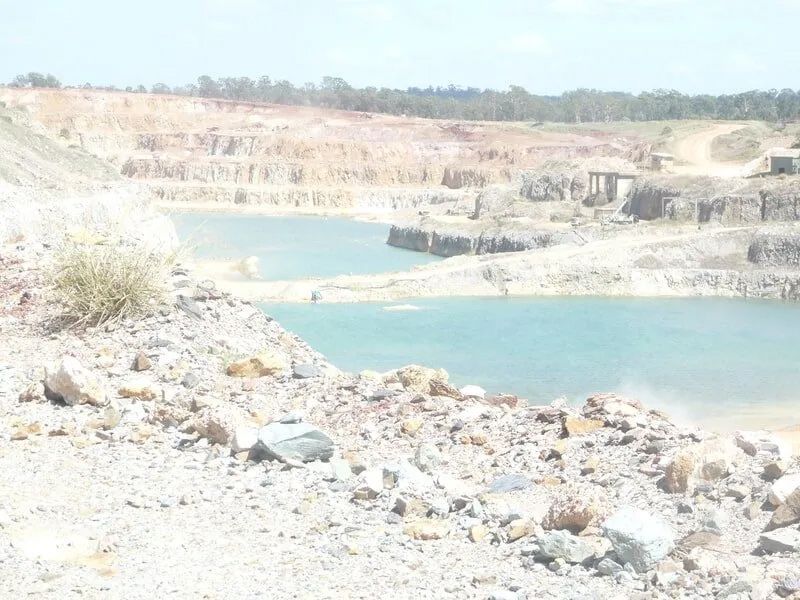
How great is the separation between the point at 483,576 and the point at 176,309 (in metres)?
7.04

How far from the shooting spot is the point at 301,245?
69.8 meters

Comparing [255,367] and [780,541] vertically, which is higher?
[780,541]

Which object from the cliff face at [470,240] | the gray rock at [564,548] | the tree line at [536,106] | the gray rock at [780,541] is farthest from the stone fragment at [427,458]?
the tree line at [536,106]

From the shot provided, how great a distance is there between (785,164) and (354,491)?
57271 mm

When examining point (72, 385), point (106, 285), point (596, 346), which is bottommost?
point (596, 346)

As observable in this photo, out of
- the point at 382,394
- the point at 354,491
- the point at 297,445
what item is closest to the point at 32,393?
the point at 297,445

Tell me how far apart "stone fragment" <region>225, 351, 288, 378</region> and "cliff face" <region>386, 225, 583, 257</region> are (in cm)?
4591

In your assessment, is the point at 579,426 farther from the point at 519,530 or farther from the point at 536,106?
the point at 536,106

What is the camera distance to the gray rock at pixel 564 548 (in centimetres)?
684

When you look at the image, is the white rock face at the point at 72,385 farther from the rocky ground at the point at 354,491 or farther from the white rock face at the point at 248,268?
the white rock face at the point at 248,268

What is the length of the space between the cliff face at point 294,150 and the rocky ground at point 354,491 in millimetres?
81845

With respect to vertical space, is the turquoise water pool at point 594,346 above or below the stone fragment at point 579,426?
below

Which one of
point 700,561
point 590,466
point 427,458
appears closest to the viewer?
point 700,561

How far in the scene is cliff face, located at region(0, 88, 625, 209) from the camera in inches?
4023
